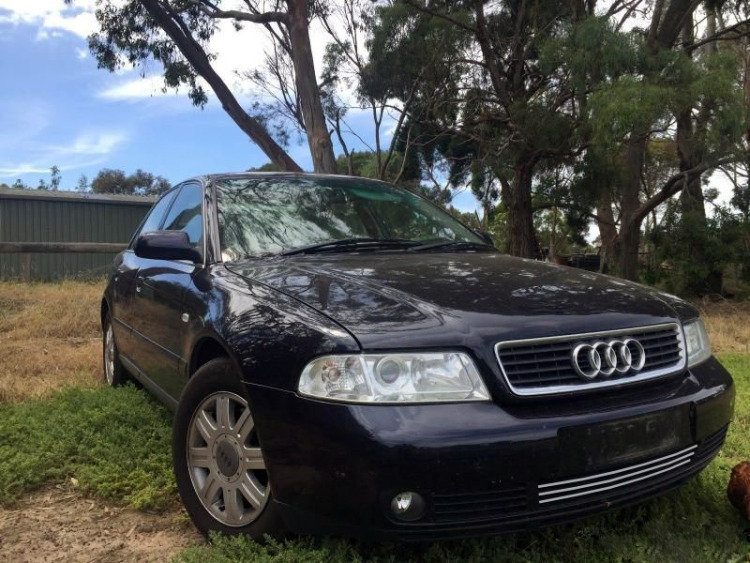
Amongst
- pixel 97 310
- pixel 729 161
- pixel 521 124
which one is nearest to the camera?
pixel 97 310

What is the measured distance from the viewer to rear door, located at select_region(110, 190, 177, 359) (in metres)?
4.09

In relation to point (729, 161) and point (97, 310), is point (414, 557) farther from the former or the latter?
point (729, 161)

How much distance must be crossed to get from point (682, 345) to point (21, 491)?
295cm

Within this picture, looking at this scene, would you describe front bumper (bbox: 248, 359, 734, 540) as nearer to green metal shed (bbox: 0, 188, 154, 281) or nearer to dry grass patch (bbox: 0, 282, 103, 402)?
dry grass patch (bbox: 0, 282, 103, 402)

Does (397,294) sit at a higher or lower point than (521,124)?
lower

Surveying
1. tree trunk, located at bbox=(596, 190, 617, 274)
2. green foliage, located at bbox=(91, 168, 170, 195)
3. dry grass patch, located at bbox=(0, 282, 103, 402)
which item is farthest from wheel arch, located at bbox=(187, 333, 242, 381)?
green foliage, located at bbox=(91, 168, 170, 195)

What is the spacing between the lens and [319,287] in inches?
95.4

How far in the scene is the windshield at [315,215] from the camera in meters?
3.15

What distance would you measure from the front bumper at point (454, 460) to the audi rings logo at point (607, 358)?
8 centimetres

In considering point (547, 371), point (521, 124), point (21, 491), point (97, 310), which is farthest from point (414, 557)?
point (521, 124)

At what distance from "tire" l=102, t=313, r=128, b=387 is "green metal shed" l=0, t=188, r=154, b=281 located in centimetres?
1180

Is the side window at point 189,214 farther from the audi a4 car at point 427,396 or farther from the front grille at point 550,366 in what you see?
the front grille at point 550,366

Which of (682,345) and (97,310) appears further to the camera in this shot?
(97,310)

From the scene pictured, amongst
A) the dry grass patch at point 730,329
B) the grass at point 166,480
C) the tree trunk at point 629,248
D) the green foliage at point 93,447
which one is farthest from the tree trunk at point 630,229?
the green foliage at point 93,447
